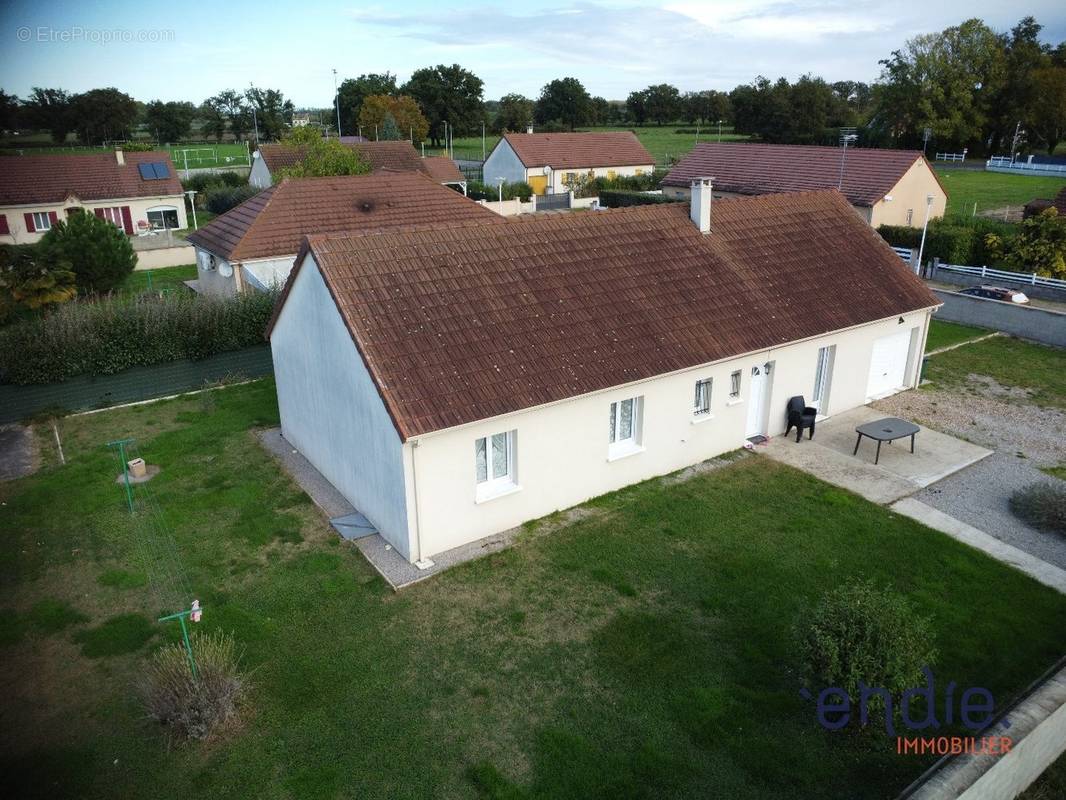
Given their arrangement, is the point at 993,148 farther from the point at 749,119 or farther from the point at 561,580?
the point at 561,580

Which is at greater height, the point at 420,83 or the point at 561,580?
the point at 420,83

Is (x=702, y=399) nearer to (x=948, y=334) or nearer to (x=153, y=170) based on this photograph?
(x=948, y=334)

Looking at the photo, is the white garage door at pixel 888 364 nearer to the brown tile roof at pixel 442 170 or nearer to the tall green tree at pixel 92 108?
the tall green tree at pixel 92 108

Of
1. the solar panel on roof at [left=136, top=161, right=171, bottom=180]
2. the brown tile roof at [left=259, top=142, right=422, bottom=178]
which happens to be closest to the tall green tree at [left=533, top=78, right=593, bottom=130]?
the brown tile roof at [left=259, top=142, right=422, bottom=178]

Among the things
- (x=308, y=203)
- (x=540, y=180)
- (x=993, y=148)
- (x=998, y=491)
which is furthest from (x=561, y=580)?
(x=993, y=148)

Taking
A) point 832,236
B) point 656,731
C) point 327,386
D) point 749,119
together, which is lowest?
point 656,731

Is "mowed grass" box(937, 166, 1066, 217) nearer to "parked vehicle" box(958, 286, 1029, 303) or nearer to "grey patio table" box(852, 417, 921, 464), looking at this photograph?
"parked vehicle" box(958, 286, 1029, 303)

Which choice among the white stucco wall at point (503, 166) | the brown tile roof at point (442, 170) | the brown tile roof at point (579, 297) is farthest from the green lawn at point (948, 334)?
the brown tile roof at point (442, 170)
